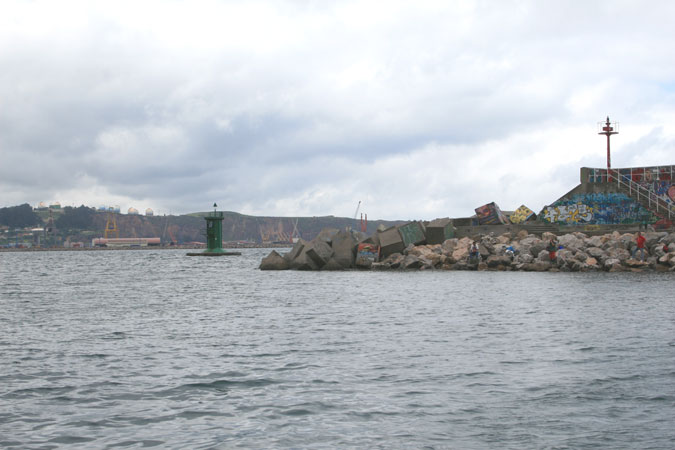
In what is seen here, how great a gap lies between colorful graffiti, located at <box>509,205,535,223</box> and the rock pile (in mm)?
5609

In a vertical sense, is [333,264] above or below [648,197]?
below

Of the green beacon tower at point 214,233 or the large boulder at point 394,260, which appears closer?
the large boulder at point 394,260

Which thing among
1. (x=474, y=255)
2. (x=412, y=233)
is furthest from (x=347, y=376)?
(x=412, y=233)

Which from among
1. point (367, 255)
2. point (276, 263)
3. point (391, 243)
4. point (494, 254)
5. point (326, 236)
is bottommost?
point (276, 263)

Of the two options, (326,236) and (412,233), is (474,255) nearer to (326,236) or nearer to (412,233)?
(412,233)

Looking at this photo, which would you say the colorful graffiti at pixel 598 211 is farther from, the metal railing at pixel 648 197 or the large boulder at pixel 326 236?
the large boulder at pixel 326 236

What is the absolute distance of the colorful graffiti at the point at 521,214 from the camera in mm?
53125

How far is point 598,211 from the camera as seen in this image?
48125 millimetres

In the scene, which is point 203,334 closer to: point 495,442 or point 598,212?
point 495,442

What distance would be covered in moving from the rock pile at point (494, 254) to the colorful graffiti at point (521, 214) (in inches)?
221

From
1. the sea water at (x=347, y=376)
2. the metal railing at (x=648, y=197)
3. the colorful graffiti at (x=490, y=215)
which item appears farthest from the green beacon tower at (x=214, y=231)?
the sea water at (x=347, y=376)

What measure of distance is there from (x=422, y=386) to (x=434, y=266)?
33.7 meters

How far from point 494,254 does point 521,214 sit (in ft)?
44.9

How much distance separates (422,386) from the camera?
9602 millimetres
